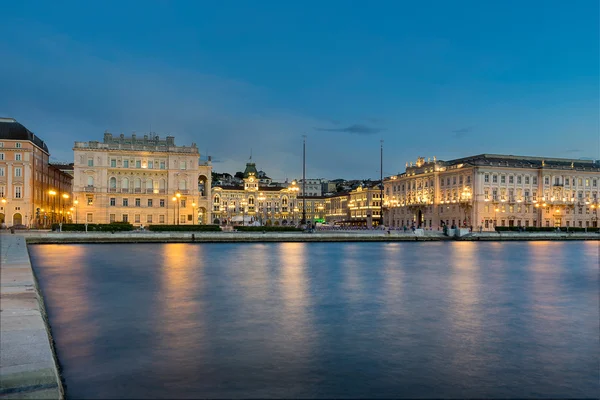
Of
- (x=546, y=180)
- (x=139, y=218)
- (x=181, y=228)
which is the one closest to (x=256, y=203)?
(x=139, y=218)

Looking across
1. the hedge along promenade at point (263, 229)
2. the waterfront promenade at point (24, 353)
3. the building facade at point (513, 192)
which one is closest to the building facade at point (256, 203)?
the building facade at point (513, 192)

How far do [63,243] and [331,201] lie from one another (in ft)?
427

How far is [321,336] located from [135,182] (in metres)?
80.7

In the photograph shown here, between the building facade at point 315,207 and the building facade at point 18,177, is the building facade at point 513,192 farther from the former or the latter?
the building facade at point 18,177

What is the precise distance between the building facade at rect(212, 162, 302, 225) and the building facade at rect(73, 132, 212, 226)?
217ft

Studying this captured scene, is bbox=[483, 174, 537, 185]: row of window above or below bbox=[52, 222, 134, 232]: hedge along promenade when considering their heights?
above

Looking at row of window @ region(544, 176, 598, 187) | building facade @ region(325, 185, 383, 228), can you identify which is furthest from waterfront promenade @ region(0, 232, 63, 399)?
building facade @ region(325, 185, 383, 228)

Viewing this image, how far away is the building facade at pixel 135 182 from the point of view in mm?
86125

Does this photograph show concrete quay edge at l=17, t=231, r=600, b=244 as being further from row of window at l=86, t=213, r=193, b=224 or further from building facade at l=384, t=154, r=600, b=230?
row of window at l=86, t=213, r=193, b=224

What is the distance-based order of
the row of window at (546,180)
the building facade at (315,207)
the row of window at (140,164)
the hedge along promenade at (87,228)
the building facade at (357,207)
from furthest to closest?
the building facade at (315,207), the building facade at (357,207), the row of window at (546,180), the row of window at (140,164), the hedge along promenade at (87,228)

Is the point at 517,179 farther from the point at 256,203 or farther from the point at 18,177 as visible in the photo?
the point at 18,177

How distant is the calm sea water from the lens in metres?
9.60

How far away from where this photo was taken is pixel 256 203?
523 feet

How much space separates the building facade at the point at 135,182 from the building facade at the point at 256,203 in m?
66.1
